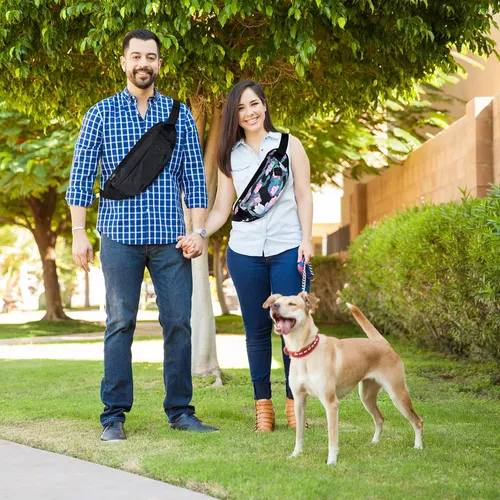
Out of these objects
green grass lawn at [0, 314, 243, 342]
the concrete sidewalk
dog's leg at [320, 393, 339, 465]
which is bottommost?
green grass lawn at [0, 314, 243, 342]

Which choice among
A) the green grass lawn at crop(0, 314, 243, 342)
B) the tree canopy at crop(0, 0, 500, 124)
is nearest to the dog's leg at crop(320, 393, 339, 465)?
the tree canopy at crop(0, 0, 500, 124)

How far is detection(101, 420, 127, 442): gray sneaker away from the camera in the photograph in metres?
5.44

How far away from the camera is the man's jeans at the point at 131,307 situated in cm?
558

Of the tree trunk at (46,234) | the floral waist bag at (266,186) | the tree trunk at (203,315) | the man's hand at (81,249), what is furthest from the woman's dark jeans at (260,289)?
the tree trunk at (46,234)

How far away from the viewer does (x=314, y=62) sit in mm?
8383

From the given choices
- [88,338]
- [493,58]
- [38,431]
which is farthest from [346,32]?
[88,338]

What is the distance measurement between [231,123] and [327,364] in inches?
74.5

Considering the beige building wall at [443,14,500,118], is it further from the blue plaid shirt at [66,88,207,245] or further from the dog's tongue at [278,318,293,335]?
the dog's tongue at [278,318,293,335]

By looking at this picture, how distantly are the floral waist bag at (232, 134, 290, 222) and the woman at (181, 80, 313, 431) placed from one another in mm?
40

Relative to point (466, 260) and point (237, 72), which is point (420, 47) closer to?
point (237, 72)

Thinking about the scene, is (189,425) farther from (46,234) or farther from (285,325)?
(46,234)

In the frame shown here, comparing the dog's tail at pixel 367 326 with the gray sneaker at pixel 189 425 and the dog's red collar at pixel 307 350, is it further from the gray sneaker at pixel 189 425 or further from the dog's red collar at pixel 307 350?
the gray sneaker at pixel 189 425

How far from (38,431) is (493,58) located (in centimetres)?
1300

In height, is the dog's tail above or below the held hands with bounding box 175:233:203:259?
below
